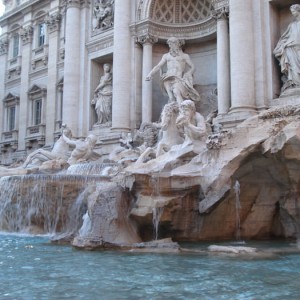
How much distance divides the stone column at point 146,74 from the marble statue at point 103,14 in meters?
2.71

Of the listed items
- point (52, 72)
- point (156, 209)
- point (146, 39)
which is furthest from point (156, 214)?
point (52, 72)

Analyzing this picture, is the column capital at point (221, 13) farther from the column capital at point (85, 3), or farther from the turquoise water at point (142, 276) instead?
the turquoise water at point (142, 276)

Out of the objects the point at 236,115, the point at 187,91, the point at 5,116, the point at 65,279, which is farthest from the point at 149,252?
the point at 5,116

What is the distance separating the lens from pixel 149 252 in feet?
26.5

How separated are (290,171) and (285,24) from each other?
8.92 m

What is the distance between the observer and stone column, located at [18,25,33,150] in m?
26.8

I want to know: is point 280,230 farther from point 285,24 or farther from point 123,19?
point 123,19

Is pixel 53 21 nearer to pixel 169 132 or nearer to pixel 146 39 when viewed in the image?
pixel 146 39

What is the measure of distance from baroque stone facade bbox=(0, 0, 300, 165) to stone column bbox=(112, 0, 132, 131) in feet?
0.13

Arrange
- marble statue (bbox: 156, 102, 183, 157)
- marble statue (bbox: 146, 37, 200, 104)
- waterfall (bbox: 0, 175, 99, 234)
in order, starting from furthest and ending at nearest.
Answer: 1. marble statue (bbox: 146, 37, 200, 104)
2. marble statue (bbox: 156, 102, 183, 157)
3. waterfall (bbox: 0, 175, 99, 234)

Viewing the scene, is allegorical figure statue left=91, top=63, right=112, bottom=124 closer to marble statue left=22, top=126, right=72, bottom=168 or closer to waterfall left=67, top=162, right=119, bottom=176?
marble statue left=22, top=126, right=72, bottom=168

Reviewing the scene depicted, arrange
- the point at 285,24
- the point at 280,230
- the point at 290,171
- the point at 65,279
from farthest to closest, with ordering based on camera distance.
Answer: the point at 285,24 < the point at 280,230 < the point at 290,171 < the point at 65,279

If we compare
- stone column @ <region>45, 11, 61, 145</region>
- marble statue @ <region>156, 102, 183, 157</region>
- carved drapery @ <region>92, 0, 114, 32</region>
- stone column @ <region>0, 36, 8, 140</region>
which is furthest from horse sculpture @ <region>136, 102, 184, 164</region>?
stone column @ <region>0, 36, 8, 140</region>

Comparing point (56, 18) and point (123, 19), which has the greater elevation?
point (56, 18)
